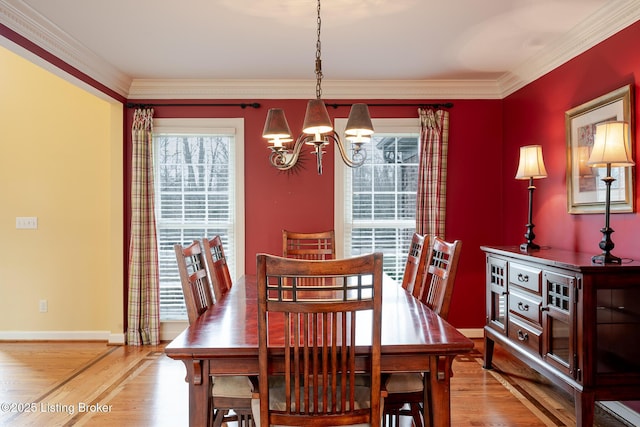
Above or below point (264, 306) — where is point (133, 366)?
below

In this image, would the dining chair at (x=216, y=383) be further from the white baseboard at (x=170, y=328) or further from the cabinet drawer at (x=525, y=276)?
the white baseboard at (x=170, y=328)

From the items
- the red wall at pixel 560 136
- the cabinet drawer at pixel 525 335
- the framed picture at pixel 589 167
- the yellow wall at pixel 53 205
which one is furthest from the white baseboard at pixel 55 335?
the framed picture at pixel 589 167

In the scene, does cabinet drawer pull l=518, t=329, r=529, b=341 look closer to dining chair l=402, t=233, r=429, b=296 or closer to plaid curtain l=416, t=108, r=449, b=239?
dining chair l=402, t=233, r=429, b=296

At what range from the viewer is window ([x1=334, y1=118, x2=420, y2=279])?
432cm

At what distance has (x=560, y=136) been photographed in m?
3.34

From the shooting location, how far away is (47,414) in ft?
8.86

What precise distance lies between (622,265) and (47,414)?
3498mm

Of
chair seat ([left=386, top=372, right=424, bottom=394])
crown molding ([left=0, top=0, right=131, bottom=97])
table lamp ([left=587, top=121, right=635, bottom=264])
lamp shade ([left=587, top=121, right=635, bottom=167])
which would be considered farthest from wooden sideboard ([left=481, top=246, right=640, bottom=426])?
crown molding ([left=0, top=0, right=131, bottom=97])

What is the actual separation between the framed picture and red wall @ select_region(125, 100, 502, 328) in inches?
45.3

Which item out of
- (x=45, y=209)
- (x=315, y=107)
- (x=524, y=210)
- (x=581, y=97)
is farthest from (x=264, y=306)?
(x=45, y=209)

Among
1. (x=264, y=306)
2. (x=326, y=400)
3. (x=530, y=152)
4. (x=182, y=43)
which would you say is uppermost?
(x=182, y=43)

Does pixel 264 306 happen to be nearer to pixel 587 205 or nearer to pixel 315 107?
pixel 315 107

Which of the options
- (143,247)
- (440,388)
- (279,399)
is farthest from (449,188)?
(279,399)

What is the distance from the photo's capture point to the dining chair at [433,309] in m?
1.96
